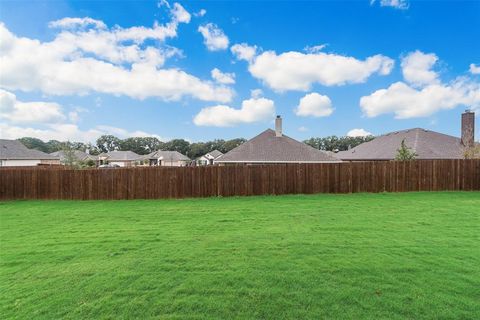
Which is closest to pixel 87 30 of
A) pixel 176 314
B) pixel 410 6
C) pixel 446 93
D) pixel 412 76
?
pixel 176 314

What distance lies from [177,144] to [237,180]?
7040 centimetres

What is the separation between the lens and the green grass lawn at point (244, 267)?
2.74m

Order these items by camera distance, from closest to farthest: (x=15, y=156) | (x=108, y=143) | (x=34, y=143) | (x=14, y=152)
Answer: (x=15, y=156)
(x=14, y=152)
(x=34, y=143)
(x=108, y=143)

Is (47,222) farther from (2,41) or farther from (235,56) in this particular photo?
(235,56)

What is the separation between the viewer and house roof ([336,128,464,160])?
20.2m

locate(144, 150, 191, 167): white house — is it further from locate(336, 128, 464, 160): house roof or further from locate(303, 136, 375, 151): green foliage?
locate(336, 128, 464, 160): house roof

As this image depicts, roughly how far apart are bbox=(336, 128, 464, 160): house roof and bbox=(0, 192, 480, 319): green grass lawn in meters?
15.8

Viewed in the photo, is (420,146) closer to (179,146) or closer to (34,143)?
(179,146)

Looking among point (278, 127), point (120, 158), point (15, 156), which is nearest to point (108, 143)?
point (120, 158)

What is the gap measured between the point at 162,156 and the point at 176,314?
186 ft

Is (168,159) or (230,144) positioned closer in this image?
(168,159)

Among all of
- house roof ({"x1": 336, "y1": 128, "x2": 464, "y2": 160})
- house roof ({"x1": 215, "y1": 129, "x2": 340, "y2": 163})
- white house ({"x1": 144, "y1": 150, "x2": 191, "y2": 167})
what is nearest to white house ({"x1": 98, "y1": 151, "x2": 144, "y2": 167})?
white house ({"x1": 144, "y1": 150, "x2": 191, "y2": 167})

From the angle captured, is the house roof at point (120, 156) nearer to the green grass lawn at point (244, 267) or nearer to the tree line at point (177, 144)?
the tree line at point (177, 144)

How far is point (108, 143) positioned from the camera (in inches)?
3369
